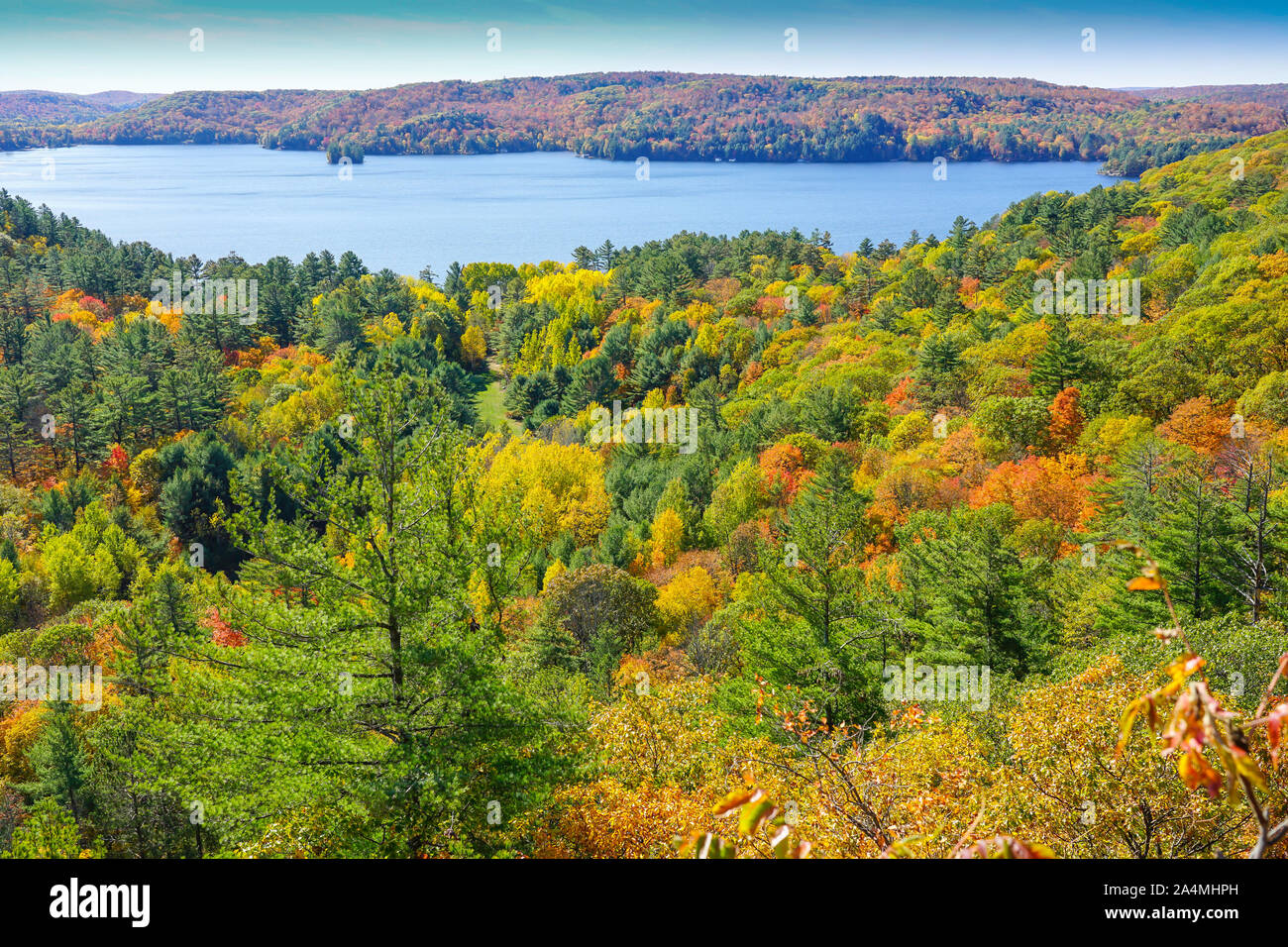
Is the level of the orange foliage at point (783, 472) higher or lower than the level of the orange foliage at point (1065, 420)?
lower

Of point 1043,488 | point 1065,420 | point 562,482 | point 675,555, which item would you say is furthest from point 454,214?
point 1043,488

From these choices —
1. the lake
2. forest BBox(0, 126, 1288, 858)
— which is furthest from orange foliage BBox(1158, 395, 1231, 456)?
the lake

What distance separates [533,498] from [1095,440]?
32.3m

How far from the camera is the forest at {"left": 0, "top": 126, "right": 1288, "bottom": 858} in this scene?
34.1 ft

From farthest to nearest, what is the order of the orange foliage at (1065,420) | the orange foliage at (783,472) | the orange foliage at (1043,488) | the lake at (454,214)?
the lake at (454,214)
the orange foliage at (783,472)
the orange foliage at (1065,420)
the orange foliage at (1043,488)

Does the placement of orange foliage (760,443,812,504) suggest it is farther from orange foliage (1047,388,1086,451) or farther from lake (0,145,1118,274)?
lake (0,145,1118,274)

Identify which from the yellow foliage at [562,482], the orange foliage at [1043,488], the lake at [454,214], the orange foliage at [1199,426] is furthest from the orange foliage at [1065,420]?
the lake at [454,214]

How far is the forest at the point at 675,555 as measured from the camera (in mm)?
10391

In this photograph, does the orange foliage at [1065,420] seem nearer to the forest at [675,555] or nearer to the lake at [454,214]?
the forest at [675,555]

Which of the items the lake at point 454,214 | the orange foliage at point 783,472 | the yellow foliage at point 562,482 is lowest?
the yellow foliage at point 562,482

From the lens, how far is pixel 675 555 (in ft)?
164

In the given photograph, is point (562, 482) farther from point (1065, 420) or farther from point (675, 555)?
point (1065, 420)

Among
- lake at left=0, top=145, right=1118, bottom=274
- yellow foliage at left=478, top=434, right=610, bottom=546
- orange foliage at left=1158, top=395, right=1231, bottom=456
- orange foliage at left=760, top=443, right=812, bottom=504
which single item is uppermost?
lake at left=0, top=145, right=1118, bottom=274
